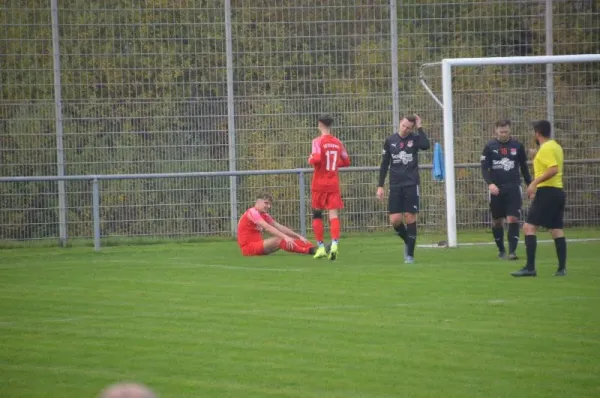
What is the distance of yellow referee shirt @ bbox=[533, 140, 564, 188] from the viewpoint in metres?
14.2

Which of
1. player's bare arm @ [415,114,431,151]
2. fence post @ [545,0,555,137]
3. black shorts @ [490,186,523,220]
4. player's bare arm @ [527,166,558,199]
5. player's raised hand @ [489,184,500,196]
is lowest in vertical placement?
black shorts @ [490,186,523,220]

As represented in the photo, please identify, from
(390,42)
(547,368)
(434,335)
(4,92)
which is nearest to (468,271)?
(434,335)

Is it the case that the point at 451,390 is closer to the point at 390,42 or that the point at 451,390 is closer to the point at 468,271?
the point at 468,271

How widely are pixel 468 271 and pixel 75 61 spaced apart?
1040cm

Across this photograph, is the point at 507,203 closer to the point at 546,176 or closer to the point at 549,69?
the point at 546,176

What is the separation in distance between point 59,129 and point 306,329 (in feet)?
42.6

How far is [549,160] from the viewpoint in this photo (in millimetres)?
14156

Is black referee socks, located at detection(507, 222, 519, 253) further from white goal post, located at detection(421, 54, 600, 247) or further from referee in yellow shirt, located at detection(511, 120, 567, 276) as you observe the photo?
referee in yellow shirt, located at detection(511, 120, 567, 276)

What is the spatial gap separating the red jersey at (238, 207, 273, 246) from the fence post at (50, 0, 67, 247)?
492cm

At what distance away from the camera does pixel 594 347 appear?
9.30 m

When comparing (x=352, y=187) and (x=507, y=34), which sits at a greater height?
(x=507, y=34)

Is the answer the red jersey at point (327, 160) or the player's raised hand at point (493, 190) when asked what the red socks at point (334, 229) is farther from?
the player's raised hand at point (493, 190)

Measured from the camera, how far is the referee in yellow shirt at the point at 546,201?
46.8 feet

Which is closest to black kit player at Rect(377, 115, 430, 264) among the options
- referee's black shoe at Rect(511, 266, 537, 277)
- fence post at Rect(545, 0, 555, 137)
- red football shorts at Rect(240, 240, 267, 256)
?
red football shorts at Rect(240, 240, 267, 256)
